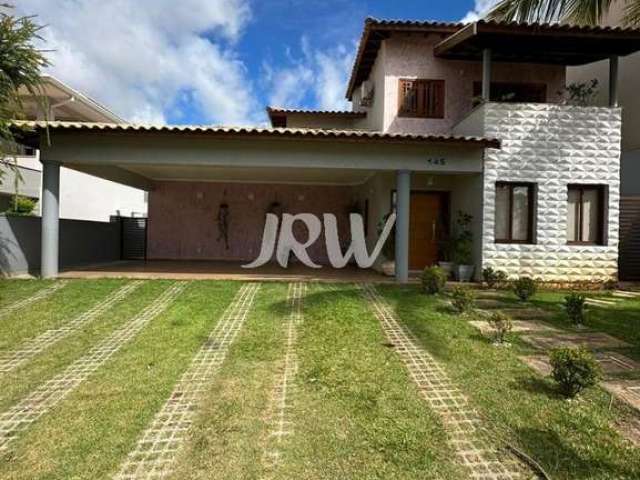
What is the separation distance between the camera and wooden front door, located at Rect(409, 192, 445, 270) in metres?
12.2

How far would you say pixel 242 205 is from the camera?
1608 centimetres

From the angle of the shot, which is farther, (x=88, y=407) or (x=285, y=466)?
(x=88, y=407)

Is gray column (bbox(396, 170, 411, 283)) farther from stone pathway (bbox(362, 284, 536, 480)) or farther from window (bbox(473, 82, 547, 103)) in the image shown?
window (bbox(473, 82, 547, 103))

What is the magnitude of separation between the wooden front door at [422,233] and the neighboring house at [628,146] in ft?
17.8

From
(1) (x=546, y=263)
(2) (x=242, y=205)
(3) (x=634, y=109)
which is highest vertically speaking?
(3) (x=634, y=109)

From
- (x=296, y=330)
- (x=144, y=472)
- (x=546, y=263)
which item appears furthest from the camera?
(x=546, y=263)

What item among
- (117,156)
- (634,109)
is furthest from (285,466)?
(634,109)

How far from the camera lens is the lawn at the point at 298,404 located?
2969mm

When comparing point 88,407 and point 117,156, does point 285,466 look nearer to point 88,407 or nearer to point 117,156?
point 88,407

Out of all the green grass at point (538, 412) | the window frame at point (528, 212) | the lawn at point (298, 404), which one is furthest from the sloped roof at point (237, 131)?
the green grass at point (538, 412)

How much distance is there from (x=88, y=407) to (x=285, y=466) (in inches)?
88.7

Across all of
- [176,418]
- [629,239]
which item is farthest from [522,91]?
[176,418]

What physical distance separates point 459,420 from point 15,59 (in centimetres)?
1025

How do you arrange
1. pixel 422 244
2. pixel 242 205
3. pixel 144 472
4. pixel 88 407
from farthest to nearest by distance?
pixel 242 205 → pixel 422 244 → pixel 88 407 → pixel 144 472
